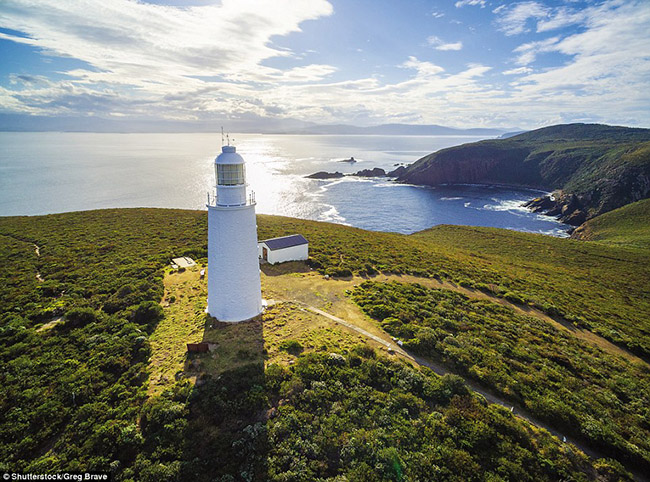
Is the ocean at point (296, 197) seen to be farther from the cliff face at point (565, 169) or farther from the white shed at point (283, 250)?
the white shed at point (283, 250)

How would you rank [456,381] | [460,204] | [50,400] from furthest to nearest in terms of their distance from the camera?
[460,204], [456,381], [50,400]

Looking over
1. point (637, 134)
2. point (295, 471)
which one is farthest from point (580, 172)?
point (295, 471)

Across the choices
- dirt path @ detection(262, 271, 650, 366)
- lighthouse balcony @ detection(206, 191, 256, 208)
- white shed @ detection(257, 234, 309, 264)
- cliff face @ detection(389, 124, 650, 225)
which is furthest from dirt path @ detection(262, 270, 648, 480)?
cliff face @ detection(389, 124, 650, 225)

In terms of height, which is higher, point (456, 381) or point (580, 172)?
point (580, 172)

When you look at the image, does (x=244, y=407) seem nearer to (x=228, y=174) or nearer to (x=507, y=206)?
(x=228, y=174)

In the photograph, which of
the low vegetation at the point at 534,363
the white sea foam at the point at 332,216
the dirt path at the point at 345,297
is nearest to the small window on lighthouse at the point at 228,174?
the dirt path at the point at 345,297

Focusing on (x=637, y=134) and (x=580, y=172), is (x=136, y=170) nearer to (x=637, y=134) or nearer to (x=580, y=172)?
(x=580, y=172)
